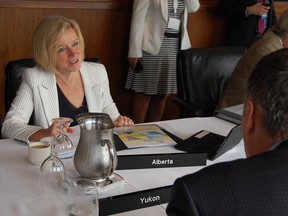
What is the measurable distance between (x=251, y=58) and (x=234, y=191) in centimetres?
199

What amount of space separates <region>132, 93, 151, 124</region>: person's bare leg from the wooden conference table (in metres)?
1.89

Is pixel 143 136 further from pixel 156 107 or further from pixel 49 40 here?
pixel 156 107

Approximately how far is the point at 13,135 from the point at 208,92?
1.39 meters

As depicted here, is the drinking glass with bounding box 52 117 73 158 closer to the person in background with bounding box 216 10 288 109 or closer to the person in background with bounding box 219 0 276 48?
the person in background with bounding box 216 10 288 109

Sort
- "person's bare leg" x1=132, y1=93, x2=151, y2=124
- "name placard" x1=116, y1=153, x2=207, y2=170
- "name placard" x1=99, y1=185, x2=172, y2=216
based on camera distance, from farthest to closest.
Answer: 1. "person's bare leg" x1=132, y1=93, x2=151, y2=124
2. "name placard" x1=116, y1=153, x2=207, y2=170
3. "name placard" x1=99, y1=185, x2=172, y2=216

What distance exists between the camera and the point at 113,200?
48.6 inches

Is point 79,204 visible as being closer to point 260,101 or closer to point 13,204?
point 13,204

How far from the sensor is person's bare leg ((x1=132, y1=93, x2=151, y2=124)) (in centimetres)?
387

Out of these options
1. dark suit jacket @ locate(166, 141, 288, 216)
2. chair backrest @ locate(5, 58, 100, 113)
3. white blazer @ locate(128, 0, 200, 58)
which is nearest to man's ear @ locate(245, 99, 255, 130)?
dark suit jacket @ locate(166, 141, 288, 216)

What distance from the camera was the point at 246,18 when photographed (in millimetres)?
4074

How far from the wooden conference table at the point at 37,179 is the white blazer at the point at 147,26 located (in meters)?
1.75

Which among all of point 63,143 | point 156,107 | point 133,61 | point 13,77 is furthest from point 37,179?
point 156,107

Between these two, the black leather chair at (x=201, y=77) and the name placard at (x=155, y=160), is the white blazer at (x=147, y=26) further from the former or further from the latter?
the name placard at (x=155, y=160)

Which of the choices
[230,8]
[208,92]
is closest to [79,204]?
[208,92]
